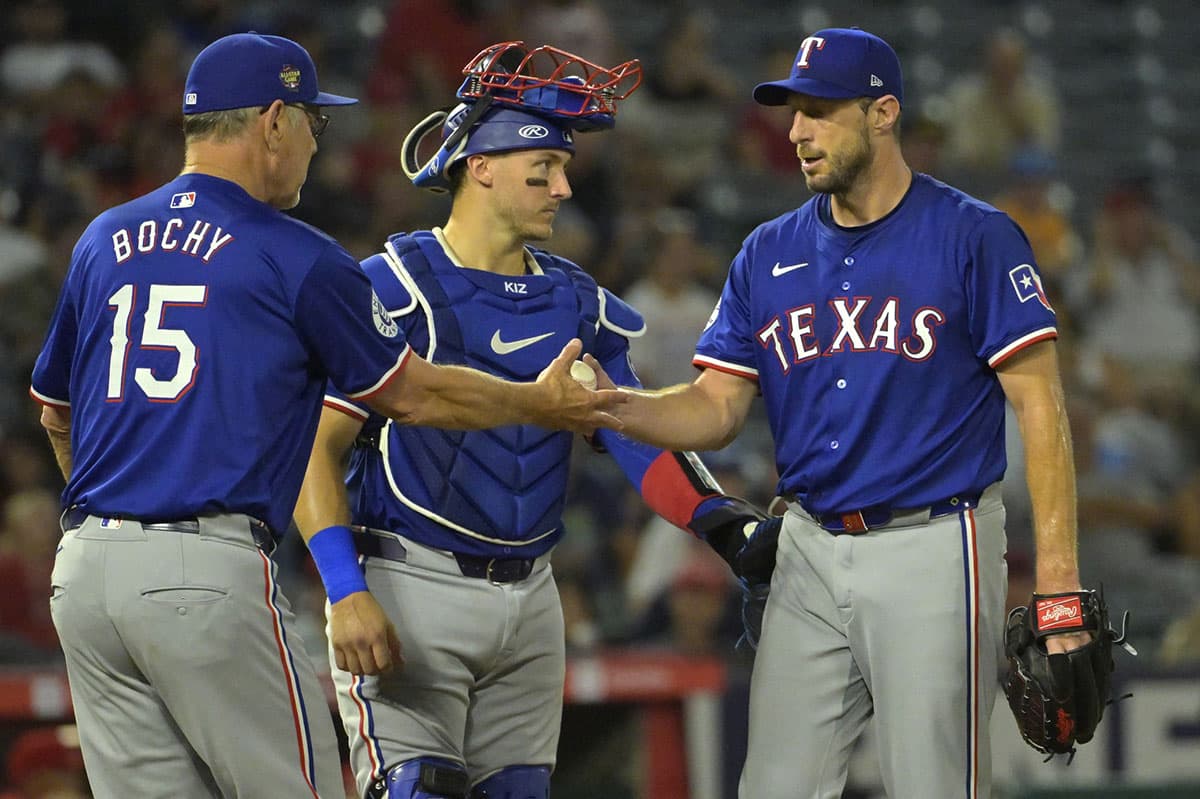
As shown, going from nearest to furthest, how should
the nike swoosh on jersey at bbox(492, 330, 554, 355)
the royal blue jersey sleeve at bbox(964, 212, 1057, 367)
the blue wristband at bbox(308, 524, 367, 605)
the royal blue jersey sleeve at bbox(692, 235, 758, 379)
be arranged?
the royal blue jersey sleeve at bbox(964, 212, 1057, 367) → the blue wristband at bbox(308, 524, 367, 605) → the nike swoosh on jersey at bbox(492, 330, 554, 355) → the royal blue jersey sleeve at bbox(692, 235, 758, 379)

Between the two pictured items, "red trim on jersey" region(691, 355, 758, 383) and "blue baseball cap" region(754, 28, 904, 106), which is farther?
"red trim on jersey" region(691, 355, 758, 383)

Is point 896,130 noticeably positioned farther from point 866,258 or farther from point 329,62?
point 329,62

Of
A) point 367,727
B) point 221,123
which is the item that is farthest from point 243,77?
point 367,727

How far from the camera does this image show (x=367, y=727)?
4.42m

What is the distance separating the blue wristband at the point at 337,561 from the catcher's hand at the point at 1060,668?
1566 millimetres

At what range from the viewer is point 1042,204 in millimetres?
10742

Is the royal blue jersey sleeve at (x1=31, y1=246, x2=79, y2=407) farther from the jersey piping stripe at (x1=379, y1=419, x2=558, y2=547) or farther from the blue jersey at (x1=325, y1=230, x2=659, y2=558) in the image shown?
the jersey piping stripe at (x1=379, y1=419, x2=558, y2=547)

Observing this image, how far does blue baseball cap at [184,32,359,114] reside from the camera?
13.3ft

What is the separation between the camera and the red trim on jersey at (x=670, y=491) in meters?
4.87

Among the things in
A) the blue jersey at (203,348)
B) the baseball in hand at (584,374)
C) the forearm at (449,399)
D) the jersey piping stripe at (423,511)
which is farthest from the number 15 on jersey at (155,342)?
the baseball in hand at (584,374)

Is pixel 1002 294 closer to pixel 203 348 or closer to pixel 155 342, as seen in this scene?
pixel 203 348

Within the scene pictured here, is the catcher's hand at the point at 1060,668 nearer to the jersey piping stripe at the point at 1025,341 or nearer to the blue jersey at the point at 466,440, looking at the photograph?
the jersey piping stripe at the point at 1025,341

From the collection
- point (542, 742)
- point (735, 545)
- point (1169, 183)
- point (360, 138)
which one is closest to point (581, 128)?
point (735, 545)

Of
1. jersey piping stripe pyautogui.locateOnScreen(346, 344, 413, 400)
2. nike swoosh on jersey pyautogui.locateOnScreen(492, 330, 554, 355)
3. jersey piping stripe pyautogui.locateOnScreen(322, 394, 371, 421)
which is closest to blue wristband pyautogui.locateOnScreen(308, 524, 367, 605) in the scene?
jersey piping stripe pyautogui.locateOnScreen(322, 394, 371, 421)
